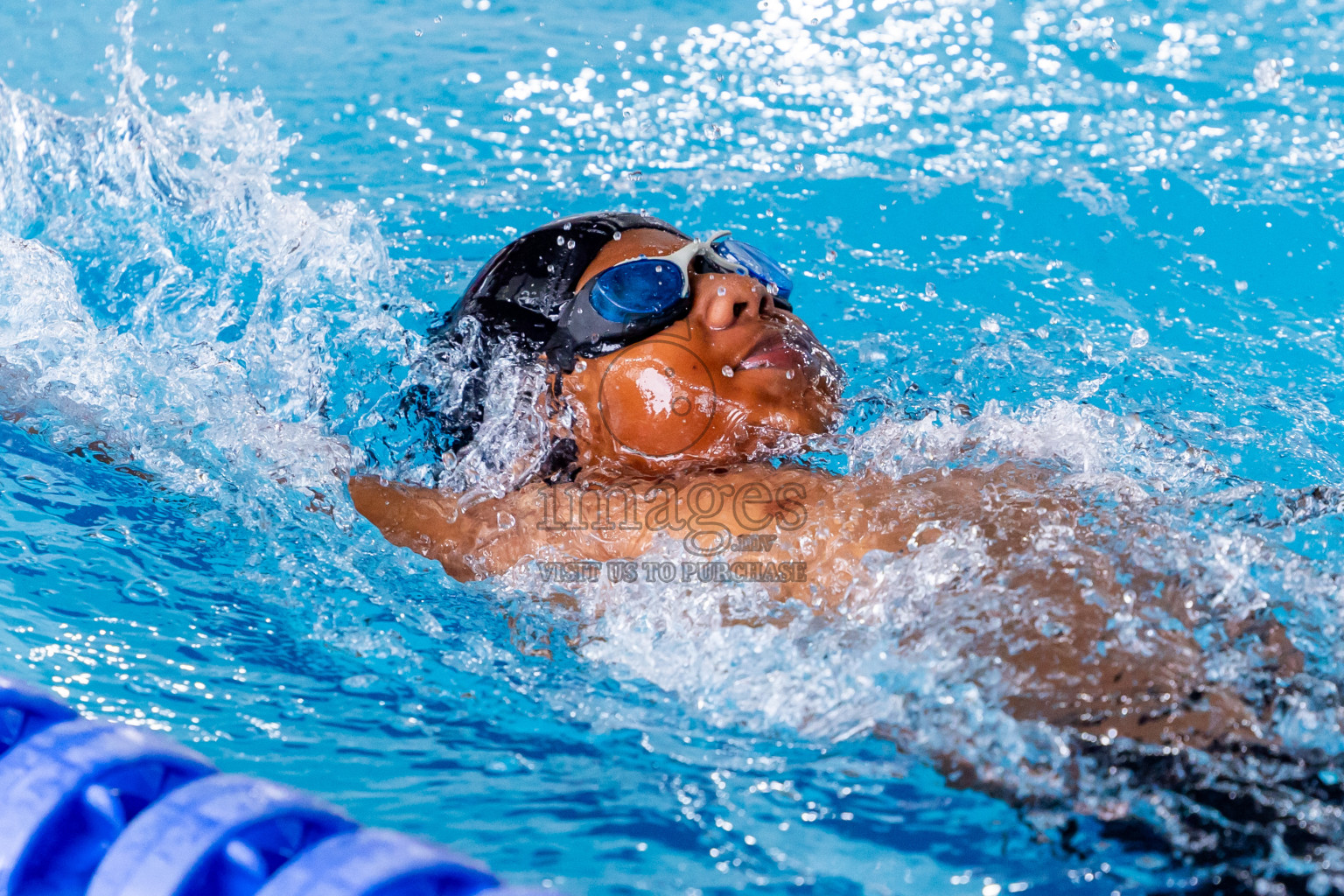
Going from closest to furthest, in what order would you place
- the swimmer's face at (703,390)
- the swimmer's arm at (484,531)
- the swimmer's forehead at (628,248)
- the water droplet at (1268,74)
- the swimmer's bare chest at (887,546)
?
the swimmer's bare chest at (887,546)
the swimmer's arm at (484,531)
the swimmer's face at (703,390)
the swimmer's forehead at (628,248)
the water droplet at (1268,74)

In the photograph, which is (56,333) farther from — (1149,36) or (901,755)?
(1149,36)

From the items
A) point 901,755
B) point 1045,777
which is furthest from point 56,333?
point 1045,777

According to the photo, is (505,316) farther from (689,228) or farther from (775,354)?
(689,228)

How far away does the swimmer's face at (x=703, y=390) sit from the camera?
6.76ft

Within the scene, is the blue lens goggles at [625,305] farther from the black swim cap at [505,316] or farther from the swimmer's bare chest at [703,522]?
the swimmer's bare chest at [703,522]

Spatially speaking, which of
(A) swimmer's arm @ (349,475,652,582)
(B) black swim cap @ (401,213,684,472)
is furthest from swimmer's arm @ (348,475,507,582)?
(B) black swim cap @ (401,213,684,472)

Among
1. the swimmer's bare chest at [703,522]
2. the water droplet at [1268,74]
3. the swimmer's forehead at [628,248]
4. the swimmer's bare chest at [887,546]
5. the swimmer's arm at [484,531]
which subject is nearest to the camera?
the swimmer's bare chest at [887,546]

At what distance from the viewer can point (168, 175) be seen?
3.53 m

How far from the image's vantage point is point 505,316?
2.30 metres

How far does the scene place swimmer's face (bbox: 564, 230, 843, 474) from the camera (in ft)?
6.76

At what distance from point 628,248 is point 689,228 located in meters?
1.60

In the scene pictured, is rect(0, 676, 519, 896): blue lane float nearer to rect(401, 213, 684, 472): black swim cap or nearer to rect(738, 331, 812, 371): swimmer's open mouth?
rect(401, 213, 684, 472): black swim cap

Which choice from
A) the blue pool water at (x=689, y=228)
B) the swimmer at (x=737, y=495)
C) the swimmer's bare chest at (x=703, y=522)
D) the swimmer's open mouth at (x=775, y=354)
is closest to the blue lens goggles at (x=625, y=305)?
the swimmer at (x=737, y=495)

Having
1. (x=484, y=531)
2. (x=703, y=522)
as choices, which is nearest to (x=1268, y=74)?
(x=703, y=522)
